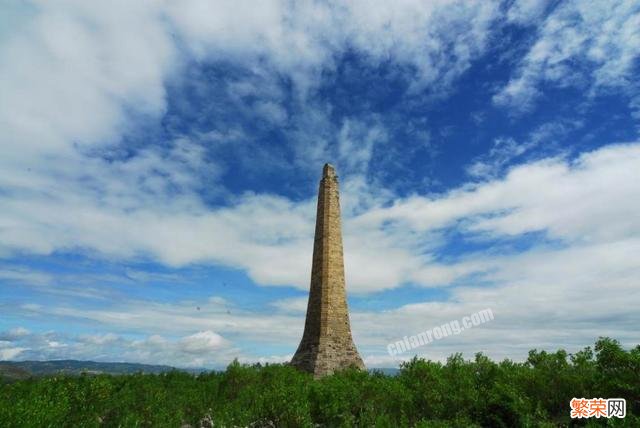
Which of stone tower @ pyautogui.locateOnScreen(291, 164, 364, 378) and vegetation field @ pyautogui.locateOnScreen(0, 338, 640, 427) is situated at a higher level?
stone tower @ pyautogui.locateOnScreen(291, 164, 364, 378)

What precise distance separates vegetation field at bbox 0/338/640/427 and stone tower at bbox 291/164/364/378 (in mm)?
7599

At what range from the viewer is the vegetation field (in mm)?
11930

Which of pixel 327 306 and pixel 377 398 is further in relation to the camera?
pixel 327 306

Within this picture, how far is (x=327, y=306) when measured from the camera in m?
26.4

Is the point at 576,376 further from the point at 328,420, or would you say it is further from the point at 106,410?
the point at 106,410

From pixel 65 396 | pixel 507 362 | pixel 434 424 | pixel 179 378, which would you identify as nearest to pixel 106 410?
pixel 65 396

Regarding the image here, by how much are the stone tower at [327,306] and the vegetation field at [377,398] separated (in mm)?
7599

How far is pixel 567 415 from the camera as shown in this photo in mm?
13070

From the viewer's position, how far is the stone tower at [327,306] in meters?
25.1

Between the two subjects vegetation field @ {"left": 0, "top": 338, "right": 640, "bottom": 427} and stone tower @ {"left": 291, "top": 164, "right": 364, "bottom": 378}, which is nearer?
vegetation field @ {"left": 0, "top": 338, "right": 640, "bottom": 427}

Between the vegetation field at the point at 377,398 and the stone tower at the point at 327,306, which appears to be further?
the stone tower at the point at 327,306

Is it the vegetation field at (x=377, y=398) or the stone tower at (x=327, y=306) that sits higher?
the stone tower at (x=327, y=306)

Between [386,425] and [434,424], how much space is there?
131 centimetres

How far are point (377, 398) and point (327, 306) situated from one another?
11.5 metres
